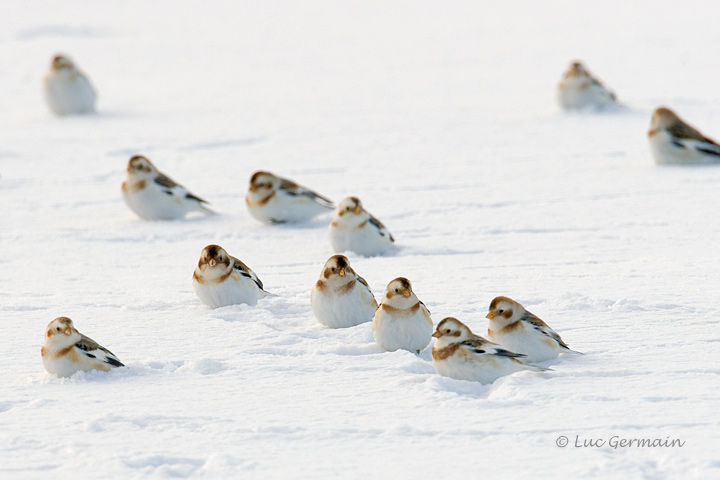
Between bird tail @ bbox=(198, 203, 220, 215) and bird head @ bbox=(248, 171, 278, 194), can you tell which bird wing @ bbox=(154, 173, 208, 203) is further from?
bird head @ bbox=(248, 171, 278, 194)

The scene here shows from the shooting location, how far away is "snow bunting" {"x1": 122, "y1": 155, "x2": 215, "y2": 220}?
9.19 meters

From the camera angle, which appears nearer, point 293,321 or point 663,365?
point 663,365

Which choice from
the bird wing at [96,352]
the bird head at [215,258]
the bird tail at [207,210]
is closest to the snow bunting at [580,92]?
the bird tail at [207,210]

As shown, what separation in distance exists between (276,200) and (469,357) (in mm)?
4308

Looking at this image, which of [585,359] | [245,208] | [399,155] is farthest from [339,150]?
[585,359]

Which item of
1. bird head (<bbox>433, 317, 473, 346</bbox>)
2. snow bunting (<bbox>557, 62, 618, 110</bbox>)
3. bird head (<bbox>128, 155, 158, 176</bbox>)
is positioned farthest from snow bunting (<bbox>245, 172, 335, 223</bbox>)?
snow bunting (<bbox>557, 62, 618, 110</bbox>)

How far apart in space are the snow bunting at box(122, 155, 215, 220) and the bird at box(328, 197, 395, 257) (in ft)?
6.05

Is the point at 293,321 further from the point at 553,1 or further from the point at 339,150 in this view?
the point at 553,1

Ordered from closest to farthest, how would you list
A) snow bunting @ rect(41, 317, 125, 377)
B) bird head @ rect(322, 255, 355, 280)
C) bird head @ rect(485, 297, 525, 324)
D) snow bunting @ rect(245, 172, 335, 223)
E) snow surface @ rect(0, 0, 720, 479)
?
snow surface @ rect(0, 0, 720, 479) → snow bunting @ rect(41, 317, 125, 377) → bird head @ rect(485, 297, 525, 324) → bird head @ rect(322, 255, 355, 280) → snow bunting @ rect(245, 172, 335, 223)

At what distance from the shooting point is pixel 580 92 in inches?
522

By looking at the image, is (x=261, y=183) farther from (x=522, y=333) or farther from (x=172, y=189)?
(x=522, y=333)

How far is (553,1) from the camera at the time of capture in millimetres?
27500

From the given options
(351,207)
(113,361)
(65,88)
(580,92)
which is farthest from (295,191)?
(65,88)

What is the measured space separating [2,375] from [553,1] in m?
24.2
